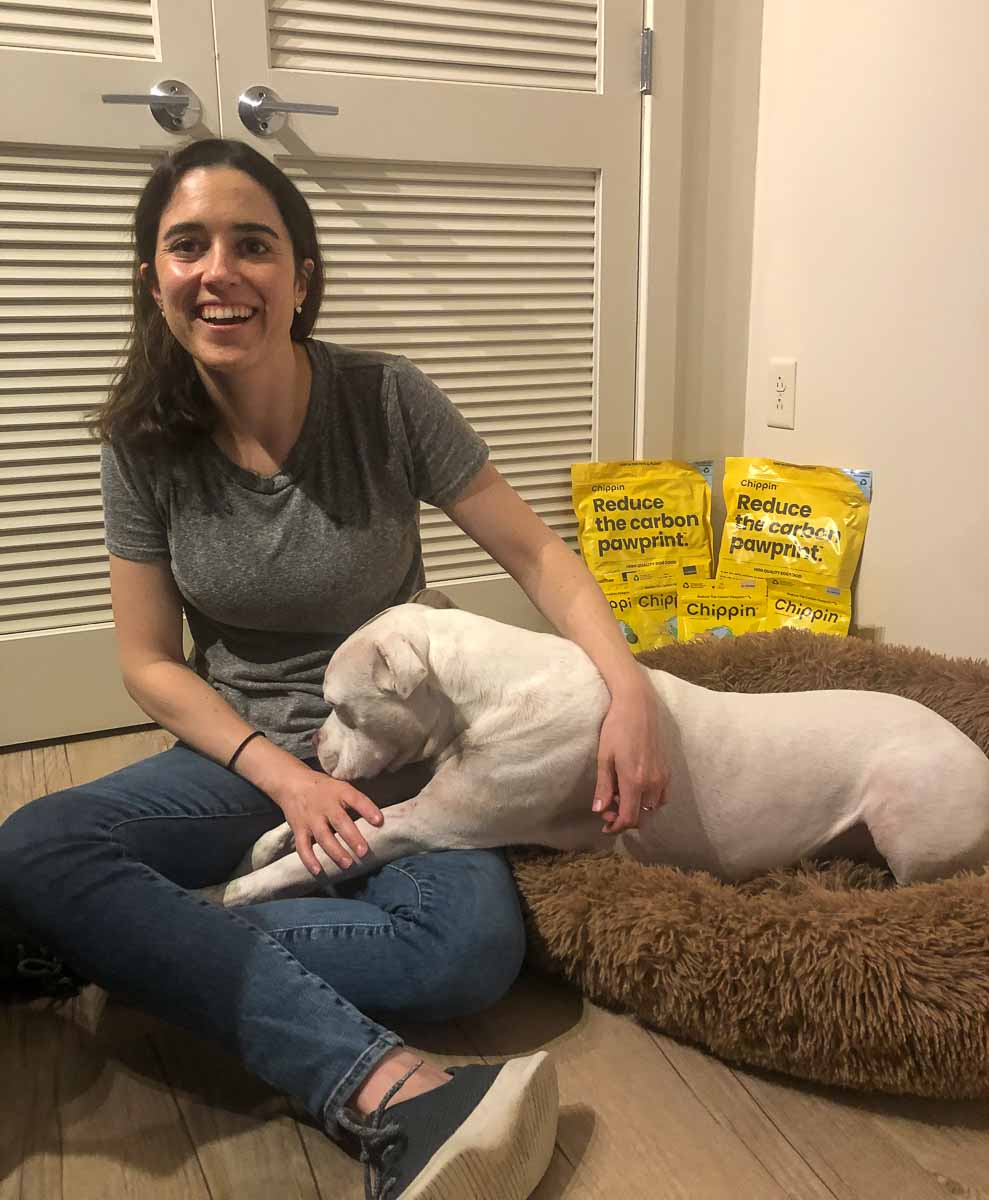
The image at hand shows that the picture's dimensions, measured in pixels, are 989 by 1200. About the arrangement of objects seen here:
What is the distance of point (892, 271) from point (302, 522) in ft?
4.83

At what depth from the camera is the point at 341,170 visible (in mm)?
2248

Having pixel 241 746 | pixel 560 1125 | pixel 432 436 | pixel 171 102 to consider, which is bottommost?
pixel 560 1125

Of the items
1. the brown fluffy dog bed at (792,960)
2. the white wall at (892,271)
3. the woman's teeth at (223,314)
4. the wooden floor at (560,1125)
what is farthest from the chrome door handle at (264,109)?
the wooden floor at (560,1125)

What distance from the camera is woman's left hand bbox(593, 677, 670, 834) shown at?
126 centimetres

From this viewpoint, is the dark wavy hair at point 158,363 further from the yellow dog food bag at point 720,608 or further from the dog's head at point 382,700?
the yellow dog food bag at point 720,608

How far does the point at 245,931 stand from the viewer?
3.85ft

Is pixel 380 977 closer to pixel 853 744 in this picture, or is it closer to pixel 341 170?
pixel 853 744

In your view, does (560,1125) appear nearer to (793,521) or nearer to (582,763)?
(582,763)

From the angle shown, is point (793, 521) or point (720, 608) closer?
point (793, 521)

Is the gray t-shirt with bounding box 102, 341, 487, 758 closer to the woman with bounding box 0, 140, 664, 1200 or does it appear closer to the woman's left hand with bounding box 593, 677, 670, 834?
the woman with bounding box 0, 140, 664, 1200

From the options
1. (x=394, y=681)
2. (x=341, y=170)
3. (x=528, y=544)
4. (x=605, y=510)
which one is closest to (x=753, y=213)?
(x=605, y=510)

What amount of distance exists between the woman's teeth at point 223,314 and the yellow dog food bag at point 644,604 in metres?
1.47

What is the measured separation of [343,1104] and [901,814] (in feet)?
2.55

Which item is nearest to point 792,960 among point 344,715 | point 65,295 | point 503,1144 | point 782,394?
point 503,1144
